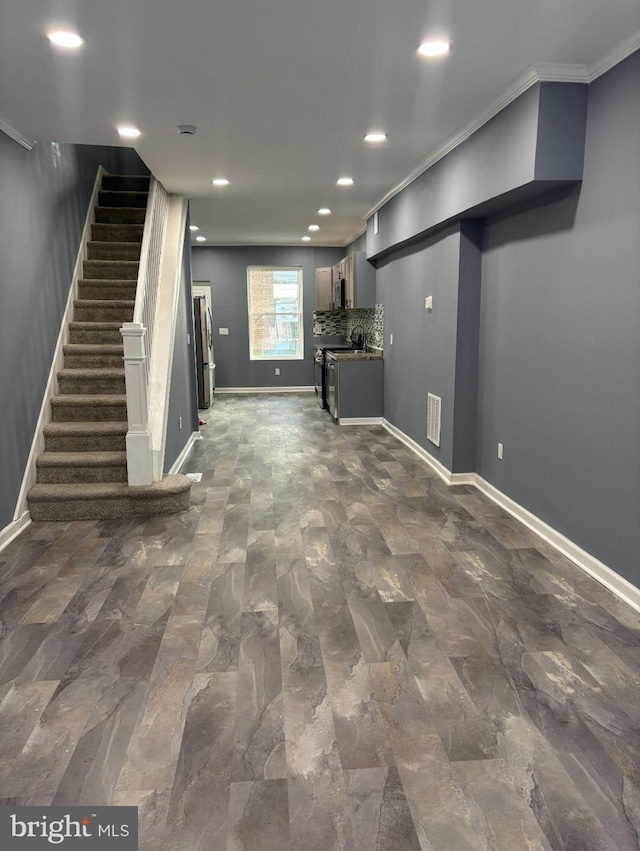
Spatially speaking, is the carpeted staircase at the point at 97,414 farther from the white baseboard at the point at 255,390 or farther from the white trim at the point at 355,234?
the white baseboard at the point at 255,390

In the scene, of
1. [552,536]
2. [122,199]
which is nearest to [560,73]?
[552,536]

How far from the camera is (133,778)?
1.77 meters

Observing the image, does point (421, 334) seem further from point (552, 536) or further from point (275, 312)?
point (275, 312)

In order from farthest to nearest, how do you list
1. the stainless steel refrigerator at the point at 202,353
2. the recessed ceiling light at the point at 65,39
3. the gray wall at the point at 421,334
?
the stainless steel refrigerator at the point at 202,353, the gray wall at the point at 421,334, the recessed ceiling light at the point at 65,39

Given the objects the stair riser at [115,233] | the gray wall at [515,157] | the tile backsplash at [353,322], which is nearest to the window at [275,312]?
the tile backsplash at [353,322]

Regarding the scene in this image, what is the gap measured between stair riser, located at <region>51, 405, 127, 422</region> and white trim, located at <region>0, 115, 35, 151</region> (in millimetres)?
1921

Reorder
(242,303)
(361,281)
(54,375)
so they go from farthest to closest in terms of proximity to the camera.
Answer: (242,303), (361,281), (54,375)

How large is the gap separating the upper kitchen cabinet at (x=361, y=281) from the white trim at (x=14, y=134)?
14.6ft

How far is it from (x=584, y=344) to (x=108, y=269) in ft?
15.1

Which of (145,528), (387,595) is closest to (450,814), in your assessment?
(387,595)

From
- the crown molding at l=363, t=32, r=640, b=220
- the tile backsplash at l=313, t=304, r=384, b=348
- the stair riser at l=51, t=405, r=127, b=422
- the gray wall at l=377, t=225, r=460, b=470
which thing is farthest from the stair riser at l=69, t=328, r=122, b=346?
the tile backsplash at l=313, t=304, r=384, b=348

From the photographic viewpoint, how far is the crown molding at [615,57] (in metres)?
2.62

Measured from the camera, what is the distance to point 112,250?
5926mm

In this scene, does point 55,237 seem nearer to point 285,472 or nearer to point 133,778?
point 285,472
